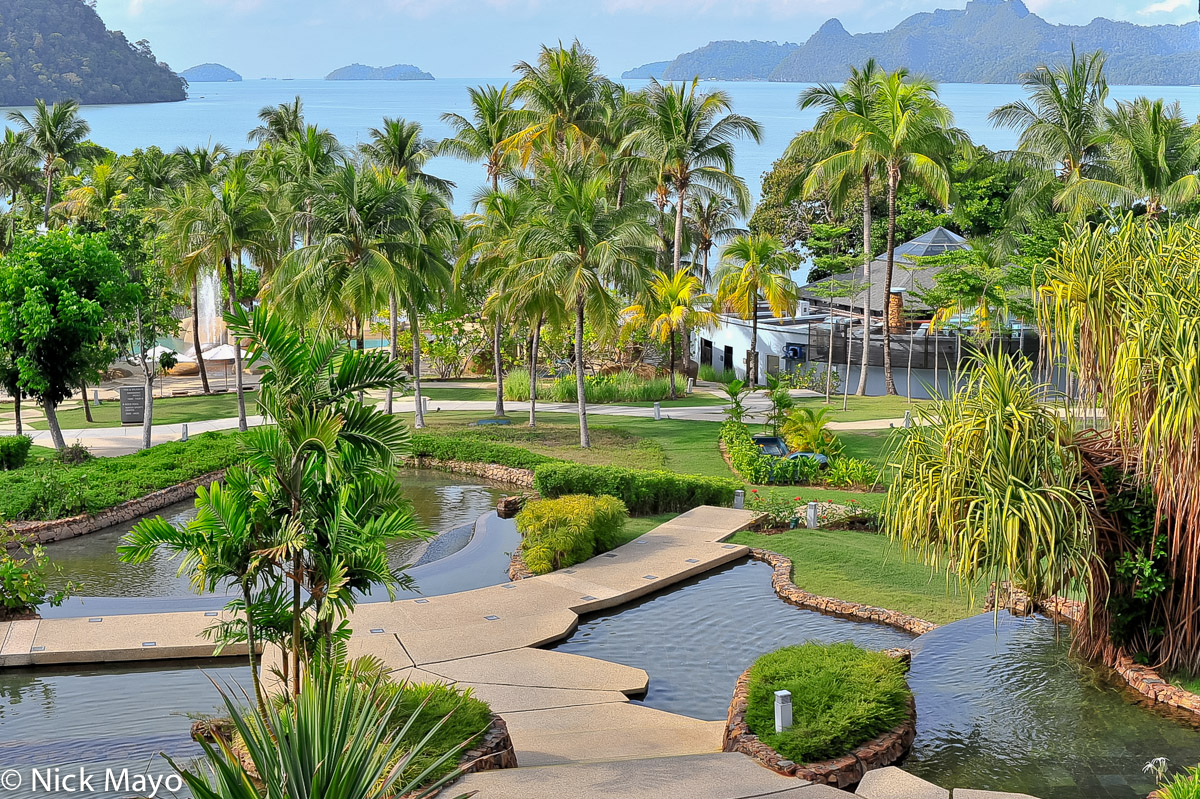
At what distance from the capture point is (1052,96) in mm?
41500

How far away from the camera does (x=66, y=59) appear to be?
13025cm

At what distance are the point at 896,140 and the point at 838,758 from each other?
30559 millimetres

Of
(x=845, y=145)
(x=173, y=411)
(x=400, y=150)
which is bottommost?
(x=173, y=411)

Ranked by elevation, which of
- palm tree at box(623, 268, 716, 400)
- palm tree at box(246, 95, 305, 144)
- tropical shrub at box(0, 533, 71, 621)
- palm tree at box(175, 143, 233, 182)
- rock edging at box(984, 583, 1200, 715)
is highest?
palm tree at box(246, 95, 305, 144)

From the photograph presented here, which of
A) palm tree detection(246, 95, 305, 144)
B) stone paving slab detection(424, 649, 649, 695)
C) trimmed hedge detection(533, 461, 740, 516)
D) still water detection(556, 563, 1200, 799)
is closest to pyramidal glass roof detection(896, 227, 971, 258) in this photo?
trimmed hedge detection(533, 461, 740, 516)

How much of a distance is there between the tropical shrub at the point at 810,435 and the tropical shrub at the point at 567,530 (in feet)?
26.2

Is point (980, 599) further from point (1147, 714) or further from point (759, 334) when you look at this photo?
point (759, 334)

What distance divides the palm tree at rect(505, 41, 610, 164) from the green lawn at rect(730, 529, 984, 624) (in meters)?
26.2

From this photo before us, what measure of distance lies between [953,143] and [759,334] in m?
10.6

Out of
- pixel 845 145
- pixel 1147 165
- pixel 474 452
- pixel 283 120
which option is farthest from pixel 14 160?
pixel 1147 165

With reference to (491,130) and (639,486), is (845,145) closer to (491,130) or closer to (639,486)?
(491,130)

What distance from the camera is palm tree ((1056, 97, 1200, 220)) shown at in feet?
113

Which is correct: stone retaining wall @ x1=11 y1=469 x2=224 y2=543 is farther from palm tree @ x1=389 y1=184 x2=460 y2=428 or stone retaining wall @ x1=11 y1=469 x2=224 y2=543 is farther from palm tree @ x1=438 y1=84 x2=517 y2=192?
palm tree @ x1=438 y1=84 x2=517 y2=192

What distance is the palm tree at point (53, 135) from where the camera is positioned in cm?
5444
